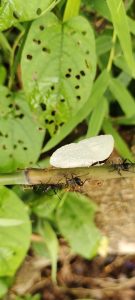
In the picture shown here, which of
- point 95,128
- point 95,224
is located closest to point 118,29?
point 95,128

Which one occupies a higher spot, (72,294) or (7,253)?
(72,294)

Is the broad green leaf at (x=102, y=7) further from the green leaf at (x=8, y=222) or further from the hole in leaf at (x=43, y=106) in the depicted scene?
the green leaf at (x=8, y=222)

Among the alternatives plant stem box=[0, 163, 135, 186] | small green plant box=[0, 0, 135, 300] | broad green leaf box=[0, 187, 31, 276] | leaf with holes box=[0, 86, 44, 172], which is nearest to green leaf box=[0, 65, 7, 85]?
small green plant box=[0, 0, 135, 300]

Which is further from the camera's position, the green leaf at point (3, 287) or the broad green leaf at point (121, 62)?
the green leaf at point (3, 287)

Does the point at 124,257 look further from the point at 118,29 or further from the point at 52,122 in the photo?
the point at 118,29

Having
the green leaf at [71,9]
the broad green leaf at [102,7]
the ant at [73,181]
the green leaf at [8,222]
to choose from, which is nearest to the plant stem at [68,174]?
the ant at [73,181]

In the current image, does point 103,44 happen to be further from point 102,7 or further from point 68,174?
point 68,174

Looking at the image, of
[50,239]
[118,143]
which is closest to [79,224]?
[50,239]

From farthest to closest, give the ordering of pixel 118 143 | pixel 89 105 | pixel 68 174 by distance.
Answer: pixel 118 143 → pixel 89 105 → pixel 68 174
